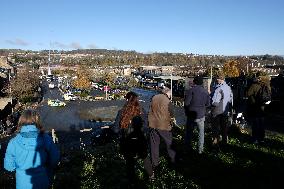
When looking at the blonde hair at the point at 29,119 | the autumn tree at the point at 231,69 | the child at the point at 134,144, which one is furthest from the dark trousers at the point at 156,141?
the autumn tree at the point at 231,69

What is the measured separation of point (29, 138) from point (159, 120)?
3419 mm

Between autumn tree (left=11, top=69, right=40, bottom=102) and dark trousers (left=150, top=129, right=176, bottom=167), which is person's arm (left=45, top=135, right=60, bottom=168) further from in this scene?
autumn tree (left=11, top=69, right=40, bottom=102)

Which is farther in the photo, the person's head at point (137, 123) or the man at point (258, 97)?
the man at point (258, 97)

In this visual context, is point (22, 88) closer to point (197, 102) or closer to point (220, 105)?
point (220, 105)

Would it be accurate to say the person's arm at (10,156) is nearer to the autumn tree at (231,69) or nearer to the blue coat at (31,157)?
the blue coat at (31,157)

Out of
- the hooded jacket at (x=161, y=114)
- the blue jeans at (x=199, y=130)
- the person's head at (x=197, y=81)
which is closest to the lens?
the hooded jacket at (x=161, y=114)

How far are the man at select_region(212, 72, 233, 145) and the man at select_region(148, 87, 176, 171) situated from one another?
2.33 meters

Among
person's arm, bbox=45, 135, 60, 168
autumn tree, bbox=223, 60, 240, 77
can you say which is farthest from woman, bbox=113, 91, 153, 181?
autumn tree, bbox=223, 60, 240, 77

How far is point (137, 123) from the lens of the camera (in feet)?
22.5

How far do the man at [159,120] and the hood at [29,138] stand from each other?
10.9ft

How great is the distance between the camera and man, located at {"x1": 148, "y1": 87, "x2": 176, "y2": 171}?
757cm

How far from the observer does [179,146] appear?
1037cm

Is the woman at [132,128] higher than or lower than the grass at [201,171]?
higher

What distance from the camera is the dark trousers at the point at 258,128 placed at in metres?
10.3
